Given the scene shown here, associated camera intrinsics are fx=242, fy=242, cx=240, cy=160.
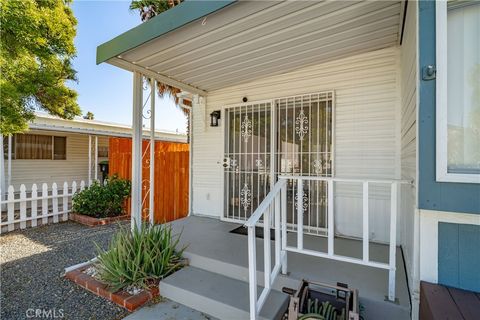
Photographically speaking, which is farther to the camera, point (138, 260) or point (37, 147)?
point (37, 147)

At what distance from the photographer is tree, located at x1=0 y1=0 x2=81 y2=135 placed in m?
4.54

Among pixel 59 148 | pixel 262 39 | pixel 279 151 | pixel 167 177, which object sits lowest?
pixel 167 177

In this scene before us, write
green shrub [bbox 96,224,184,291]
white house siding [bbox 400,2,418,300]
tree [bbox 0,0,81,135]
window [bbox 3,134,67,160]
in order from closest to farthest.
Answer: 1. white house siding [bbox 400,2,418,300]
2. green shrub [bbox 96,224,184,291]
3. tree [bbox 0,0,81,135]
4. window [bbox 3,134,67,160]

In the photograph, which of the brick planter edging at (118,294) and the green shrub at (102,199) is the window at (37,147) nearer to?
the green shrub at (102,199)

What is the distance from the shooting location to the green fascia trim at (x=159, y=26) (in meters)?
2.23

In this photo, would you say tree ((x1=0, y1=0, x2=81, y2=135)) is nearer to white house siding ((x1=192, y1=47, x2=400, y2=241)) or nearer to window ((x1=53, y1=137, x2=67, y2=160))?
window ((x1=53, y1=137, x2=67, y2=160))

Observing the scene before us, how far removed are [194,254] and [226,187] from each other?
1755 mm

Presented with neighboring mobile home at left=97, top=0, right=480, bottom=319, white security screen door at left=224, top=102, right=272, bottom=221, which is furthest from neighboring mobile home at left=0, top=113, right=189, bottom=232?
neighboring mobile home at left=97, top=0, right=480, bottom=319

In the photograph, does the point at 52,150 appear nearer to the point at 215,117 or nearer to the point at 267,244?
the point at 215,117

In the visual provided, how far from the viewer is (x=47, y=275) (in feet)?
10.2

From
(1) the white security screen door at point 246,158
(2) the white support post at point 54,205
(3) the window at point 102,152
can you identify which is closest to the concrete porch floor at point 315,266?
(1) the white security screen door at point 246,158

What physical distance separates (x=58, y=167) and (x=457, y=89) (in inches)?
426

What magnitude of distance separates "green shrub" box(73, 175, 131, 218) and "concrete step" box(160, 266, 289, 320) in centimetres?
393

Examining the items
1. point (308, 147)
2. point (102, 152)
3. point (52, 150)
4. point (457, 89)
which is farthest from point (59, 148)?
point (457, 89)
